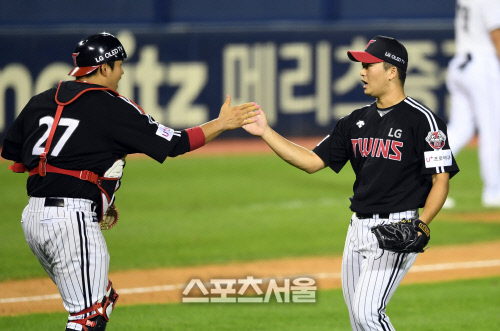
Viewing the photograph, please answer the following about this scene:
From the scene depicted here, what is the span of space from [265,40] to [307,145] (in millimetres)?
2682

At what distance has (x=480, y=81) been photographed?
11.5 meters

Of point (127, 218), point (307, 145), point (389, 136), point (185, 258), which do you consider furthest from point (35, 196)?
point (307, 145)

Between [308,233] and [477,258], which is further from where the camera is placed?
[308,233]

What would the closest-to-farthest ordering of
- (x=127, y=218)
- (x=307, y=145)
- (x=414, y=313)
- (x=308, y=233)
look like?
(x=414, y=313)
(x=308, y=233)
(x=127, y=218)
(x=307, y=145)

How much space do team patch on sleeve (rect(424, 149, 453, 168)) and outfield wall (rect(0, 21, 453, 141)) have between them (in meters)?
14.2

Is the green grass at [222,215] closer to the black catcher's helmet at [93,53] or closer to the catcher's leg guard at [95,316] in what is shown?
the catcher's leg guard at [95,316]

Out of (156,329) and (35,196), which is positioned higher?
(35,196)

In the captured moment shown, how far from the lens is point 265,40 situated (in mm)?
19125

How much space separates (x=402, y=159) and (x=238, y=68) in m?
14.7

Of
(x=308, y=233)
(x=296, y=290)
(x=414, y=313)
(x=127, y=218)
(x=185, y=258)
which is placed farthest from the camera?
(x=127, y=218)

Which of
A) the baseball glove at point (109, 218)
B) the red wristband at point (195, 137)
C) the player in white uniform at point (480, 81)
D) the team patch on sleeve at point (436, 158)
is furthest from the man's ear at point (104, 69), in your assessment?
the player in white uniform at point (480, 81)

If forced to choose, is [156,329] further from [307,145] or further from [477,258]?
[307,145]

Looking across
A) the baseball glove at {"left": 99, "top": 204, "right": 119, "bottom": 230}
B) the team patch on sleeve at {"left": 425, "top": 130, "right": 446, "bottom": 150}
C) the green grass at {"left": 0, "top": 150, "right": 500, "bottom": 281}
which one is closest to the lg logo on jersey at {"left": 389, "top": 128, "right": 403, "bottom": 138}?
the team patch on sleeve at {"left": 425, "top": 130, "right": 446, "bottom": 150}

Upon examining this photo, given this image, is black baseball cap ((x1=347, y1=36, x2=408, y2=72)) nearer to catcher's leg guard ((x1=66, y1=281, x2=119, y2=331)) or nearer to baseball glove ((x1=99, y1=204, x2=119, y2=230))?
baseball glove ((x1=99, y1=204, x2=119, y2=230))
